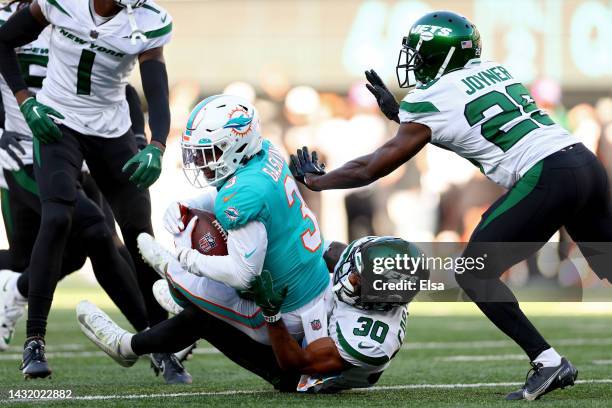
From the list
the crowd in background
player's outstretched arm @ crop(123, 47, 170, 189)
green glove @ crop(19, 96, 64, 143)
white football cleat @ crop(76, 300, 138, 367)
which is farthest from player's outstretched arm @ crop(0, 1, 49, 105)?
the crowd in background

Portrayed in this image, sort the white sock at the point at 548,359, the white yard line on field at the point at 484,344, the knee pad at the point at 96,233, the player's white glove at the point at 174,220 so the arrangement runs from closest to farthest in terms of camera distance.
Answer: the white sock at the point at 548,359 < the player's white glove at the point at 174,220 < the knee pad at the point at 96,233 < the white yard line on field at the point at 484,344

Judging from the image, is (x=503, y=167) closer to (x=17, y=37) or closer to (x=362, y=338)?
(x=362, y=338)

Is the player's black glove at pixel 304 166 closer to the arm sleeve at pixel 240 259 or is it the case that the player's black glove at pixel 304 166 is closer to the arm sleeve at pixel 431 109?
the arm sleeve at pixel 431 109

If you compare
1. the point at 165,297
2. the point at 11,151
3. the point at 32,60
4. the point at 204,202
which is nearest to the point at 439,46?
the point at 204,202

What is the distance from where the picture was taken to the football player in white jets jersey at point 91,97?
208 inches

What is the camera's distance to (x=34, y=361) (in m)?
4.93

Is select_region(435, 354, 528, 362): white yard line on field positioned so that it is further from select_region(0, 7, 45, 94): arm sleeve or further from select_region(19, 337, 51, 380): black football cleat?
select_region(0, 7, 45, 94): arm sleeve

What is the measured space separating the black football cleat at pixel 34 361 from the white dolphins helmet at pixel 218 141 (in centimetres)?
108

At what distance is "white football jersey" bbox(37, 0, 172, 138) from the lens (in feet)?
17.7

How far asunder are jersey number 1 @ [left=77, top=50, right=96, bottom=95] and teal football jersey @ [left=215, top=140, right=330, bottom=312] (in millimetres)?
1203

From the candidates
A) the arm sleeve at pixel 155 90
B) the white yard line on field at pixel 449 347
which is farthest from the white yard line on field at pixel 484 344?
the arm sleeve at pixel 155 90

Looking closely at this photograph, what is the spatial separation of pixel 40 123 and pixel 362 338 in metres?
1.88

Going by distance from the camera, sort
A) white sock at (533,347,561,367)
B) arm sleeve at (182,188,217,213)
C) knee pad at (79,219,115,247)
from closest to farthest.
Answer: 1. white sock at (533,347,561,367)
2. arm sleeve at (182,188,217,213)
3. knee pad at (79,219,115,247)

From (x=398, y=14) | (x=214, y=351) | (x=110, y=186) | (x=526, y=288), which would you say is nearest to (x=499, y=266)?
(x=110, y=186)
